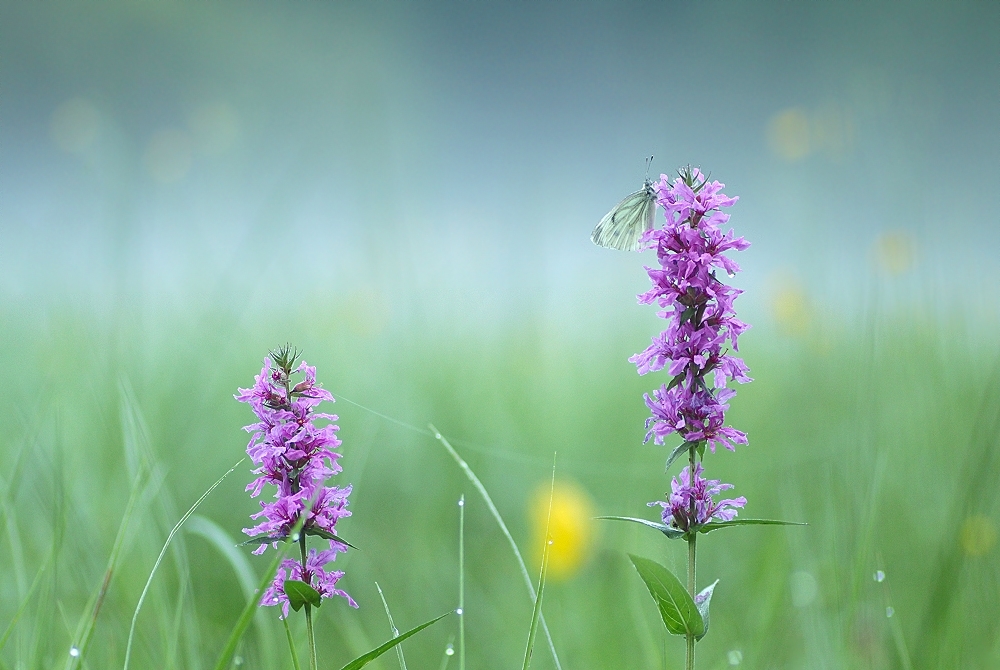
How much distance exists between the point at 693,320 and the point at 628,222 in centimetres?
67

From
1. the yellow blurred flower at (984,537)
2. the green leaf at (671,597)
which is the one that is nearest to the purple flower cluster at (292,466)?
the green leaf at (671,597)

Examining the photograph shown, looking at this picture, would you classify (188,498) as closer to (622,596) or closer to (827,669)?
(622,596)

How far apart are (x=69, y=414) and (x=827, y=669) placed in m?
3.81

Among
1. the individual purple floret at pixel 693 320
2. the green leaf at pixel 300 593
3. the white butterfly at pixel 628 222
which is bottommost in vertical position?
the green leaf at pixel 300 593

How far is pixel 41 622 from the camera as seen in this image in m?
2.04

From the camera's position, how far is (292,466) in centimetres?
179

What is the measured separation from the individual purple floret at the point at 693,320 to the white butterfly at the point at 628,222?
418 millimetres

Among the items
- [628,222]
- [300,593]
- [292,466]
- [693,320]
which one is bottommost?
[300,593]

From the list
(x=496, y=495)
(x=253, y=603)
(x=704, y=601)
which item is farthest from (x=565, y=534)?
(x=253, y=603)

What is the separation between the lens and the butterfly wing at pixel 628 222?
2293 mm

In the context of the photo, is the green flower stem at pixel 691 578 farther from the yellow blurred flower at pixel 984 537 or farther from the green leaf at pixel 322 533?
the yellow blurred flower at pixel 984 537

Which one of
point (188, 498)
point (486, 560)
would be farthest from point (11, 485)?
point (486, 560)

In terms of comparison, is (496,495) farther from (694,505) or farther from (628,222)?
(694,505)

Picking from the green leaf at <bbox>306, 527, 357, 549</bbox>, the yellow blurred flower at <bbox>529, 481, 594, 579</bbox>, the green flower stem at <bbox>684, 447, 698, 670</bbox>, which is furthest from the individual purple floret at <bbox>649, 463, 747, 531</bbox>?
the yellow blurred flower at <bbox>529, 481, 594, 579</bbox>
